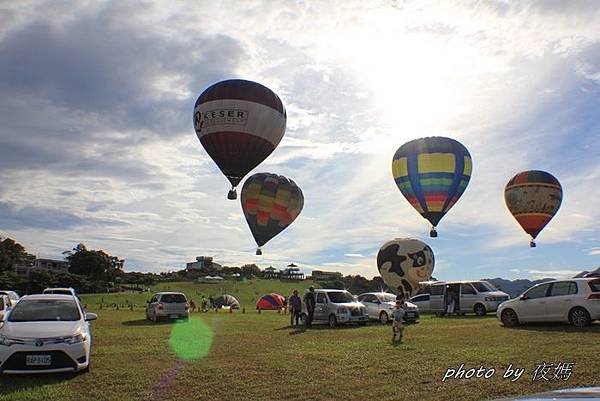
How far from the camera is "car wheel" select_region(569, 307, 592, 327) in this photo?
17.8m

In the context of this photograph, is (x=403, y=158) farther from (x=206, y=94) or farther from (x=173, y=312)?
(x=173, y=312)

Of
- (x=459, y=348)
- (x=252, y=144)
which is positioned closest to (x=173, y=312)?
(x=252, y=144)

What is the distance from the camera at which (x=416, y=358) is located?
12.9 meters

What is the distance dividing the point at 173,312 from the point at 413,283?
17.6 meters

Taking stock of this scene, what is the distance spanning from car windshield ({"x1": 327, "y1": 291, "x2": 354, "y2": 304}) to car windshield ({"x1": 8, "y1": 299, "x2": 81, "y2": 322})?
597 inches

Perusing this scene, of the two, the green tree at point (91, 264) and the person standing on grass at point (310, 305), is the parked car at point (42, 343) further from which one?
the green tree at point (91, 264)

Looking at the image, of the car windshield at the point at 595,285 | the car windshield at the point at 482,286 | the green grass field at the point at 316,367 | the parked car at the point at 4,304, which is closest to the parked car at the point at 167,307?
the parked car at the point at 4,304

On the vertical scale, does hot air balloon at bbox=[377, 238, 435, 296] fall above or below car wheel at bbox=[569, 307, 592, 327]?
above

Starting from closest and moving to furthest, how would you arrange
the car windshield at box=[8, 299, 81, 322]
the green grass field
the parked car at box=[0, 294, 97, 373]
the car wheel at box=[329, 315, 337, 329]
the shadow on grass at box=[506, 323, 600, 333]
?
the green grass field < the parked car at box=[0, 294, 97, 373] < the car windshield at box=[8, 299, 81, 322] < the shadow on grass at box=[506, 323, 600, 333] < the car wheel at box=[329, 315, 337, 329]

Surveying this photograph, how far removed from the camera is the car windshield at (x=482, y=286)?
31.2 meters

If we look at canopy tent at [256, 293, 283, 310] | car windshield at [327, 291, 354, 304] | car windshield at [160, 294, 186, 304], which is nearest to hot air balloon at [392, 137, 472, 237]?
car windshield at [327, 291, 354, 304]

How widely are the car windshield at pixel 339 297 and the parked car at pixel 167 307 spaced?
9.24 metres

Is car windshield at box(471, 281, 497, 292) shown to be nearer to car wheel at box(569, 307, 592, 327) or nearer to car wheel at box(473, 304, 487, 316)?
car wheel at box(473, 304, 487, 316)

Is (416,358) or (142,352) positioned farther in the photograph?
(142,352)
